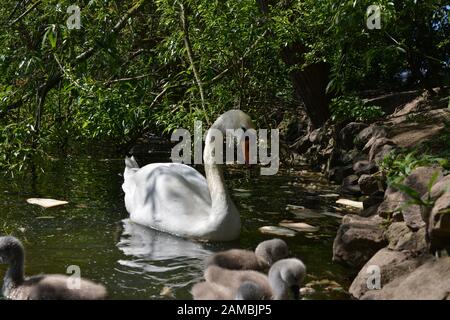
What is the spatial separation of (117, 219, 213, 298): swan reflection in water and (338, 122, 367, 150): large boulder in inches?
184

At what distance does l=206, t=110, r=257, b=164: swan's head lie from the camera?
21.2 feet

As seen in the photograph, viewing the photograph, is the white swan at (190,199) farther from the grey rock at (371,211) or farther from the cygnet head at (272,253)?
the grey rock at (371,211)

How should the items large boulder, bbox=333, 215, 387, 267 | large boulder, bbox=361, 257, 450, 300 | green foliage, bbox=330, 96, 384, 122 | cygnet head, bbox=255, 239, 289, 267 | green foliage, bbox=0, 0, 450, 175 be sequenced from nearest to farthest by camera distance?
large boulder, bbox=361, 257, 450, 300, cygnet head, bbox=255, 239, 289, 267, large boulder, bbox=333, 215, 387, 267, green foliage, bbox=0, 0, 450, 175, green foliage, bbox=330, 96, 384, 122

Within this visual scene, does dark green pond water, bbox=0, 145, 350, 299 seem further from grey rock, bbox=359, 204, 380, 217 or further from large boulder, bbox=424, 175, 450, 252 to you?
large boulder, bbox=424, 175, 450, 252

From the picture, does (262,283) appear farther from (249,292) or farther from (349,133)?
(349,133)

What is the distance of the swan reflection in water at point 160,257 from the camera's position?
5160 millimetres

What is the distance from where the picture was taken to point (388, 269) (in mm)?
4777

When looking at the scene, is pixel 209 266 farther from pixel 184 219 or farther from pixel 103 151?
pixel 103 151

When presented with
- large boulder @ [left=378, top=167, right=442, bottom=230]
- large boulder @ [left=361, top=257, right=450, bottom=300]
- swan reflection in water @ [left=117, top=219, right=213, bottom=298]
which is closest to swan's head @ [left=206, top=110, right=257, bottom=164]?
swan reflection in water @ [left=117, top=219, right=213, bottom=298]

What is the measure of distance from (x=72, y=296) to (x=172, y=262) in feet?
4.67

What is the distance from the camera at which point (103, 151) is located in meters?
12.8

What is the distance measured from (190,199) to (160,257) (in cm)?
121

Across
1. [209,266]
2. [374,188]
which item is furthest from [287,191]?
[209,266]

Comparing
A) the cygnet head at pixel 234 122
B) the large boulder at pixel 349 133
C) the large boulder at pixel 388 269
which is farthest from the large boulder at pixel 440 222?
the large boulder at pixel 349 133
